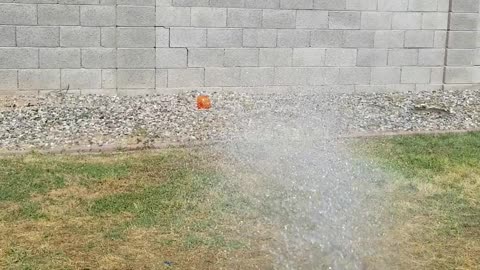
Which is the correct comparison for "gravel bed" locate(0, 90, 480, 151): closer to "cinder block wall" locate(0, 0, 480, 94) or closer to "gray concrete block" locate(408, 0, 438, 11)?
"cinder block wall" locate(0, 0, 480, 94)

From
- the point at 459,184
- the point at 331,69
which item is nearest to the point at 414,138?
the point at 459,184

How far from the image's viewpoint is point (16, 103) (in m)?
7.76

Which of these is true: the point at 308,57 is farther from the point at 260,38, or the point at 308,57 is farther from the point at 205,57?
the point at 205,57

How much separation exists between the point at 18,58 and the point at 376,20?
4.67 m

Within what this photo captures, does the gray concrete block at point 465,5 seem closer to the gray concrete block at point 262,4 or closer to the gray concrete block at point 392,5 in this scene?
the gray concrete block at point 392,5

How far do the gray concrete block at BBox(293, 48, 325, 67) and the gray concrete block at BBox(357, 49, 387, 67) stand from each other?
557 mm

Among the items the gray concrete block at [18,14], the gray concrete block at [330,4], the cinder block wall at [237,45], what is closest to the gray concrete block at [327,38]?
the cinder block wall at [237,45]

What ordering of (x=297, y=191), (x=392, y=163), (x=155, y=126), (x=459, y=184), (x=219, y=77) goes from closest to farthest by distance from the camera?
(x=297, y=191) → (x=459, y=184) → (x=392, y=163) → (x=155, y=126) → (x=219, y=77)

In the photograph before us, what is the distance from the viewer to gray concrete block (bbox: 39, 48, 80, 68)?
8.04 metres

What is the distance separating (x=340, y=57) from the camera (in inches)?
360

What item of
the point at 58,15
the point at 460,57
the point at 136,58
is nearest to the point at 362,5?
the point at 460,57

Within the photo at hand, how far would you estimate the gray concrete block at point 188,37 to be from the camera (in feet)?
27.7

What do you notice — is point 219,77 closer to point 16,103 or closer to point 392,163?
point 16,103

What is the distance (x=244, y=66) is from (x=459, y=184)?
3.84 metres
